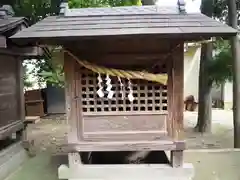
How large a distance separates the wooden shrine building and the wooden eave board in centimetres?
3

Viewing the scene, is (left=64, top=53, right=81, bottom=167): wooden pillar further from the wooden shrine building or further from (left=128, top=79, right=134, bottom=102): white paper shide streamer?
(left=128, top=79, right=134, bottom=102): white paper shide streamer

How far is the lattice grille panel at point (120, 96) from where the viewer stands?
4.14 m

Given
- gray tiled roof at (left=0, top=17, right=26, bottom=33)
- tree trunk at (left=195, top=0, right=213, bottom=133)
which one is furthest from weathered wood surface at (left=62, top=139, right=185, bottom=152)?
tree trunk at (left=195, top=0, right=213, bottom=133)

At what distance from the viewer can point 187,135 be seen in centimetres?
1027

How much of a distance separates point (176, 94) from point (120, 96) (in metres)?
0.72

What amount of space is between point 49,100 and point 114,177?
1198 cm

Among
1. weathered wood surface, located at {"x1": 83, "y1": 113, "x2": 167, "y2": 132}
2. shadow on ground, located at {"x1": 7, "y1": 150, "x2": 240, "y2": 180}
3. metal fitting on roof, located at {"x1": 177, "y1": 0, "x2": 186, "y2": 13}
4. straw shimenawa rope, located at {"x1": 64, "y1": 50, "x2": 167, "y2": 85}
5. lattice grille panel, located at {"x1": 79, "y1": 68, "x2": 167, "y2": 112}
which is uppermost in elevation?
metal fitting on roof, located at {"x1": 177, "y1": 0, "x2": 186, "y2": 13}

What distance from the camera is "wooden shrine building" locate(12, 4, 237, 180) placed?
4051 millimetres

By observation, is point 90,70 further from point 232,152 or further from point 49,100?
point 49,100

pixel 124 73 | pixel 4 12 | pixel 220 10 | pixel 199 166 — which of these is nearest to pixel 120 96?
pixel 124 73

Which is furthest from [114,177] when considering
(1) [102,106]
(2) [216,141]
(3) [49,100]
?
(3) [49,100]

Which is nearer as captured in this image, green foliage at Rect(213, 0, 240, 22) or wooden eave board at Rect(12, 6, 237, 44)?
wooden eave board at Rect(12, 6, 237, 44)

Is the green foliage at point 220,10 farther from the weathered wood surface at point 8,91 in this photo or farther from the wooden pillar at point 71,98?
the wooden pillar at point 71,98

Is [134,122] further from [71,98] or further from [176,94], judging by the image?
[71,98]
